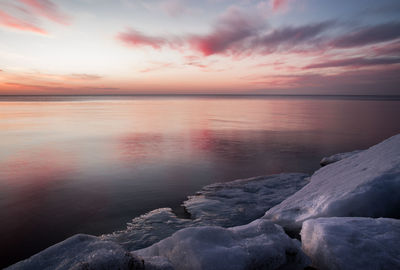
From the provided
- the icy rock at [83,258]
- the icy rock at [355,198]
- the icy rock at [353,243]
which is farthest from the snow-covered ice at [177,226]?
the icy rock at [355,198]

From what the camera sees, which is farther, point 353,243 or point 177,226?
point 177,226

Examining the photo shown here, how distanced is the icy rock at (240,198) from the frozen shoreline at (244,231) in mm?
27

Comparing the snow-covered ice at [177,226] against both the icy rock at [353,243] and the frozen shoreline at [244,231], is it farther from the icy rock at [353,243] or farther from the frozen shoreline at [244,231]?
the icy rock at [353,243]

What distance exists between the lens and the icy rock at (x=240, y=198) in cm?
598

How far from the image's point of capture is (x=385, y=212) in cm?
418

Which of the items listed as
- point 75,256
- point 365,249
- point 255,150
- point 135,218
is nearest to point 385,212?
point 365,249

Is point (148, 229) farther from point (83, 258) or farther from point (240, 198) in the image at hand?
point (240, 198)

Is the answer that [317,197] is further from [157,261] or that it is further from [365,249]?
[157,261]

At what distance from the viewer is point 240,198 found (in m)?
7.12

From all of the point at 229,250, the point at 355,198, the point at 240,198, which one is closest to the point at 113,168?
the point at 240,198

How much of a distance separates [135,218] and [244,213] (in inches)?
111

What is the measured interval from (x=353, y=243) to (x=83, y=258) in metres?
3.39

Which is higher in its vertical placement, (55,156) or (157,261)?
(157,261)

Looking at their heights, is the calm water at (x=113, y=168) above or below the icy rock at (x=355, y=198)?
below
